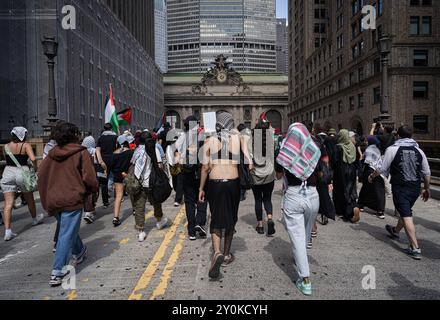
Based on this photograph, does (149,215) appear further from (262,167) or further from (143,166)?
(262,167)

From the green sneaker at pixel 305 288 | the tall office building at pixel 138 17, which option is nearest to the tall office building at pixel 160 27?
the tall office building at pixel 138 17

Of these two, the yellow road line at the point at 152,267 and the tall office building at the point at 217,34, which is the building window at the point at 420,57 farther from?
the tall office building at the point at 217,34

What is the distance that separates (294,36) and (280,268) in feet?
235

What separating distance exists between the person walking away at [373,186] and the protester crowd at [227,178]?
0.07ft

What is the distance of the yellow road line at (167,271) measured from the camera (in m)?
3.41

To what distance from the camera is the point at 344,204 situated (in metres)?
6.59

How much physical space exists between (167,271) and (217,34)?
14688 centimetres

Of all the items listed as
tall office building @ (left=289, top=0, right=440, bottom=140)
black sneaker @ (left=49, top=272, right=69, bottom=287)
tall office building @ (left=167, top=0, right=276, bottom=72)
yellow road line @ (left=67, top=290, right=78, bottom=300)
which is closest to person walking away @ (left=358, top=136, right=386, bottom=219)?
yellow road line @ (left=67, top=290, right=78, bottom=300)

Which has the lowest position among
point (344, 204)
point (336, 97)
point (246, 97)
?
point (344, 204)

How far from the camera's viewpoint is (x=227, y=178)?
3873mm

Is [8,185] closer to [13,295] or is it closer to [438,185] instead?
[13,295]

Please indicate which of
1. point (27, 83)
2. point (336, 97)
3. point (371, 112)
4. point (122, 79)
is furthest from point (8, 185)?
point (336, 97)

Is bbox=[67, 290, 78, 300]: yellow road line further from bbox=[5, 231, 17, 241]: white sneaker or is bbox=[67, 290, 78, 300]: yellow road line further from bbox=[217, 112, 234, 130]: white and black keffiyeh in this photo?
bbox=[5, 231, 17, 241]: white sneaker

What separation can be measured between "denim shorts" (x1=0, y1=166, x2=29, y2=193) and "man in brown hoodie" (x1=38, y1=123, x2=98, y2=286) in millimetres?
2573
